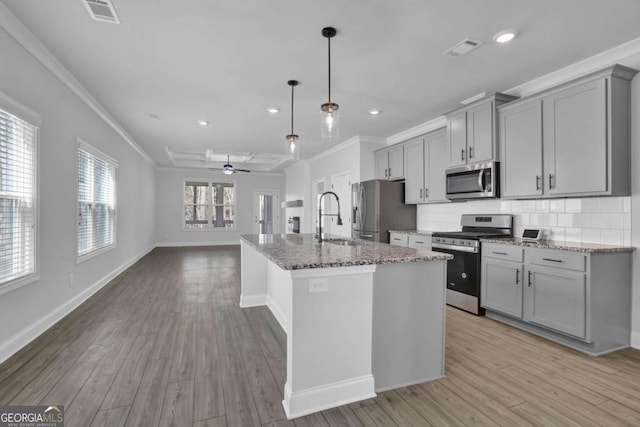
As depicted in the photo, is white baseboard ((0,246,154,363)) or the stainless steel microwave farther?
the stainless steel microwave

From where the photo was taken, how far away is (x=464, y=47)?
2834 mm

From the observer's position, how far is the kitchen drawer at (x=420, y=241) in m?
4.41

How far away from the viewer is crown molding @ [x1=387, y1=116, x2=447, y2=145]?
4.89 m

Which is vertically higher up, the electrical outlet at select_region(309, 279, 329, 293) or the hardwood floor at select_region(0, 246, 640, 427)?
A: the electrical outlet at select_region(309, 279, 329, 293)

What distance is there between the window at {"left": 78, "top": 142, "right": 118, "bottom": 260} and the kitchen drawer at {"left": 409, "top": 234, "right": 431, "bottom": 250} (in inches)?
173

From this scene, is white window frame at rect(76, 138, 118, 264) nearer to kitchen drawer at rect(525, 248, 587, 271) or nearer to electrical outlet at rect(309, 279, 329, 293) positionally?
electrical outlet at rect(309, 279, 329, 293)

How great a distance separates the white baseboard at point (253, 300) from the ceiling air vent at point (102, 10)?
3.00 m

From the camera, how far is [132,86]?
3787 mm

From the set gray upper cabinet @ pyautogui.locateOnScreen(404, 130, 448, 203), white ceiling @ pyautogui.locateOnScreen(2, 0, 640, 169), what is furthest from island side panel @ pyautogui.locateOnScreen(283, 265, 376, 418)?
gray upper cabinet @ pyautogui.locateOnScreen(404, 130, 448, 203)

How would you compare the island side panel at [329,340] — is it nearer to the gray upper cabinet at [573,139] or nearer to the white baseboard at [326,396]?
the white baseboard at [326,396]

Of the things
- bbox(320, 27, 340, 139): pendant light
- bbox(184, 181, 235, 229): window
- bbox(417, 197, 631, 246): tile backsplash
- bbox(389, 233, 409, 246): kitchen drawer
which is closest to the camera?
bbox(320, 27, 340, 139): pendant light

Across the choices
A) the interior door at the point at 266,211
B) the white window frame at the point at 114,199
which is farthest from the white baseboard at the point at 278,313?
the interior door at the point at 266,211

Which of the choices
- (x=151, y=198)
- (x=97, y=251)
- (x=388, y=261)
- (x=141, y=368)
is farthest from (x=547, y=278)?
(x=151, y=198)

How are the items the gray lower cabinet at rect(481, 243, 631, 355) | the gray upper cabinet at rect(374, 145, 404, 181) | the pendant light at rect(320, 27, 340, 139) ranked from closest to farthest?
the pendant light at rect(320, 27, 340, 139) → the gray lower cabinet at rect(481, 243, 631, 355) → the gray upper cabinet at rect(374, 145, 404, 181)
